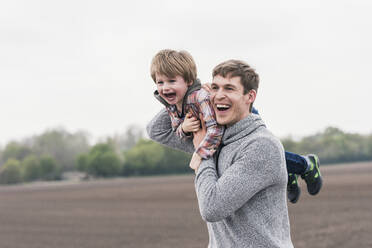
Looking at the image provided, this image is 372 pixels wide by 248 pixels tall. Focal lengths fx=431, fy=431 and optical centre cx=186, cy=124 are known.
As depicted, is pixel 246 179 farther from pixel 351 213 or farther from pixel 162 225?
pixel 351 213

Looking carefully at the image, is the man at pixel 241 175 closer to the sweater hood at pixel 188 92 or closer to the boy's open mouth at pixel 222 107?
the boy's open mouth at pixel 222 107

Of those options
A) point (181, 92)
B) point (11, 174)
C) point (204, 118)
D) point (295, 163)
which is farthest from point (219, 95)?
point (11, 174)

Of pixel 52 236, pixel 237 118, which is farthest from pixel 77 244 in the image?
pixel 237 118

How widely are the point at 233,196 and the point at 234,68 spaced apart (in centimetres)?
67

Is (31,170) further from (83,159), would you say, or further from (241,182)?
(241,182)

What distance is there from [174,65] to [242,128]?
642 mm

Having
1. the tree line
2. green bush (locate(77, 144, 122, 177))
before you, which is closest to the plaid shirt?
the tree line

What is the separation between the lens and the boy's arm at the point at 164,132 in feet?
9.54

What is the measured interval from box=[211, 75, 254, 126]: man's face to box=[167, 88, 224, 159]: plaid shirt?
85 mm

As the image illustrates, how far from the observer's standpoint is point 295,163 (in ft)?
10.8

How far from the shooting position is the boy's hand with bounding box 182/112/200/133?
8.59 feet

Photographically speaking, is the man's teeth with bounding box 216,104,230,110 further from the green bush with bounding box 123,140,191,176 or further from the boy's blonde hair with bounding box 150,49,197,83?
the green bush with bounding box 123,140,191,176

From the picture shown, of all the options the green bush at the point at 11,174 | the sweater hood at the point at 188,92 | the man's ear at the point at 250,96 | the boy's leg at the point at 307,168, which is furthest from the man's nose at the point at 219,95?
the green bush at the point at 11,174

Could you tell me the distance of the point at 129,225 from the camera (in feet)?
56.5
